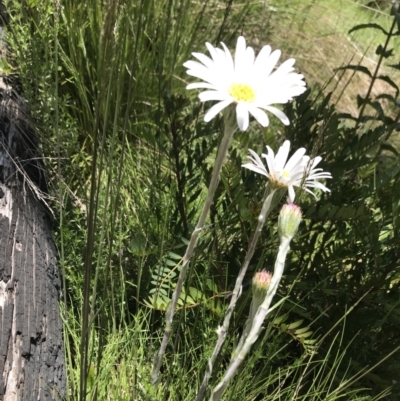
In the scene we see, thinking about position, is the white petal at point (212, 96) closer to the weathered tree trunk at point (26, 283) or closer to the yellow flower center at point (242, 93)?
the yellow flower center at point (242, 93)

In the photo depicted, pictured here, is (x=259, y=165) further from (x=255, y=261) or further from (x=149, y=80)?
(x=149, y=80)

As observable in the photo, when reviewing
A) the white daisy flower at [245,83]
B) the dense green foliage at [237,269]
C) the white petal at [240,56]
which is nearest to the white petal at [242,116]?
the white daisy flower at [245,83]

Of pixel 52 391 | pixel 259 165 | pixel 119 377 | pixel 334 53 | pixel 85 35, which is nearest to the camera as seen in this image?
pixel 259 165

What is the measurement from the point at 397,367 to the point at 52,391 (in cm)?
69

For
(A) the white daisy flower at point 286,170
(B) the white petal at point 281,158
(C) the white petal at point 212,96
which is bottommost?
(A) the white daisy flower at point 286,170

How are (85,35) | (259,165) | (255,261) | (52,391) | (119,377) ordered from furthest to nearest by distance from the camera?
(85,35) → (255,261) → (119,377) → (52,391) → (259,165)

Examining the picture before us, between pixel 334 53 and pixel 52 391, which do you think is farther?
pixel 334 53

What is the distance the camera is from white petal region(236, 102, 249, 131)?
1.89ft

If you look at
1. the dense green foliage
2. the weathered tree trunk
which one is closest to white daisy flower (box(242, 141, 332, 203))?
the dense green foliage

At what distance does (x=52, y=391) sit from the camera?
96cm

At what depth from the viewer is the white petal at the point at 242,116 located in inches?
22.7

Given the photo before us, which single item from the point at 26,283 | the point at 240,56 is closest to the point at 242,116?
the point at 240,56

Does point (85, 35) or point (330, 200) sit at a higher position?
point (85, 35)

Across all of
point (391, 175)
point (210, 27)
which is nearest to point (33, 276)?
point (391, 175)
